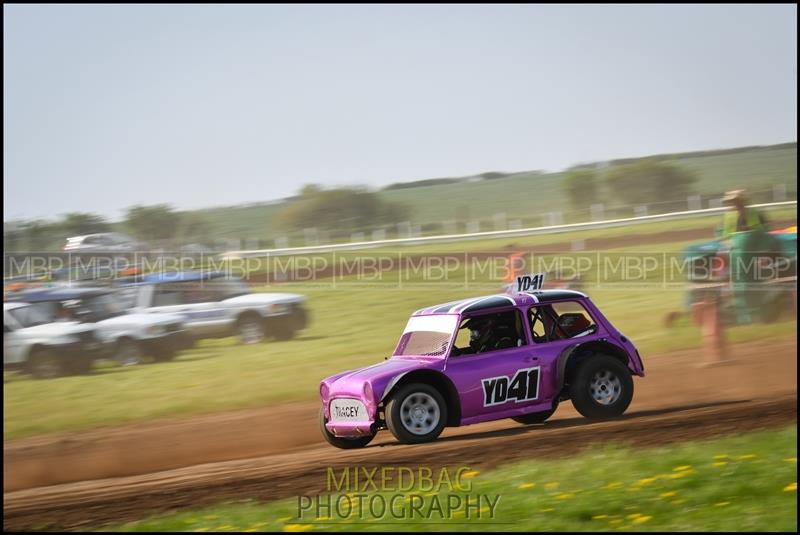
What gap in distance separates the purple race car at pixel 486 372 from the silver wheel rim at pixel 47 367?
21.4 feet

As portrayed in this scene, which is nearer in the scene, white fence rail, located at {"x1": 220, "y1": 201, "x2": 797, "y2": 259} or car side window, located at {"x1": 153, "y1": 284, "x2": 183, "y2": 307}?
car side window, located at {"x1": 153, "y1": 284, "x2": 183, "y2": 307}

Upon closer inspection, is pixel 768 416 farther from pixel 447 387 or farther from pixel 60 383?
pixel 60 383

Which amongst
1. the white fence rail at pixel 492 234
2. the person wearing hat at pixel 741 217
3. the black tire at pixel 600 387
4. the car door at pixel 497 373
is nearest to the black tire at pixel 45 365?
the white fence rail at pixel 492 234

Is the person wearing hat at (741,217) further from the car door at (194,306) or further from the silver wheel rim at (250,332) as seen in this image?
the car door at (194,306)

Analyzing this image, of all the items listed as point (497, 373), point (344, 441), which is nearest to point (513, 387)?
point (497, 373)

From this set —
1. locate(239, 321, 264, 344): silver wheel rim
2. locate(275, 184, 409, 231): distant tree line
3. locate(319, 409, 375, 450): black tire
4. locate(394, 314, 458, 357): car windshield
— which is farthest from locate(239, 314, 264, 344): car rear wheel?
locate(319, 409, 375, 450): black tire

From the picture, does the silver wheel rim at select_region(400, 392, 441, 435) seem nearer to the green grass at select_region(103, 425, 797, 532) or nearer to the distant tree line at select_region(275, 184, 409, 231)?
the green grass at select_region(103, 425, 797, 532)

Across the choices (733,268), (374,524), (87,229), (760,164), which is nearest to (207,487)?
(374,524)

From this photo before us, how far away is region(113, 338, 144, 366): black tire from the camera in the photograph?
14.0 m

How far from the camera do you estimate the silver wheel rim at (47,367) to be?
44.3 ft

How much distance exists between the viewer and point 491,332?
28.8 ft

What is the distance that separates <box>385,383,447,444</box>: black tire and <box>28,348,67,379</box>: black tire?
295 inches

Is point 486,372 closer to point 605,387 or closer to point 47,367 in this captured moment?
point 605,387

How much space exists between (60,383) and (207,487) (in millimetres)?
6182
